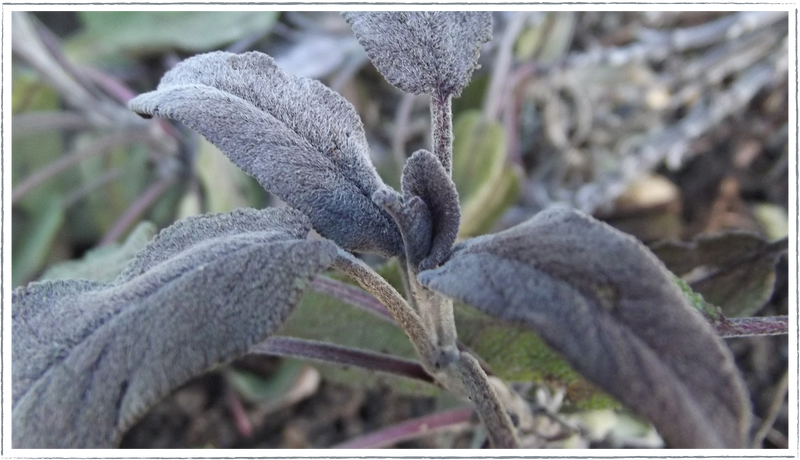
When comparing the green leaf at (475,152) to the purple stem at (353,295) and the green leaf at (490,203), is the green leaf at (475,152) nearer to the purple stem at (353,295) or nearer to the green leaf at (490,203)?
the green leaf at (490,203)

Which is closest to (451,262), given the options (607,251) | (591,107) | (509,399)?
(607,251)

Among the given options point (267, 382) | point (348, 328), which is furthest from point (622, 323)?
point (267, 382)

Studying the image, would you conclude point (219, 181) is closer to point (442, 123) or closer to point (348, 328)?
point (348, 328)

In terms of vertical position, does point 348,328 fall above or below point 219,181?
below

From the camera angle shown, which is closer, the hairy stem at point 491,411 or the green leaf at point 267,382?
the hairy stem at point 491,411

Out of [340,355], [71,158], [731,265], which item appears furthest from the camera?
[71,158]

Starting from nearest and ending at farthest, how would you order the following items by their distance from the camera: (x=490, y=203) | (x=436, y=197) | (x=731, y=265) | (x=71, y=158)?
(x=436, y=197) < (x=731, y=265) < (x=490, y=203) < (x=71, y=158)

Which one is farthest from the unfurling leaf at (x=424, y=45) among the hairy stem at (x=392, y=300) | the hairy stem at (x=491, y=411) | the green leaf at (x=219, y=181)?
the green leaf at (x=219, y=181)
